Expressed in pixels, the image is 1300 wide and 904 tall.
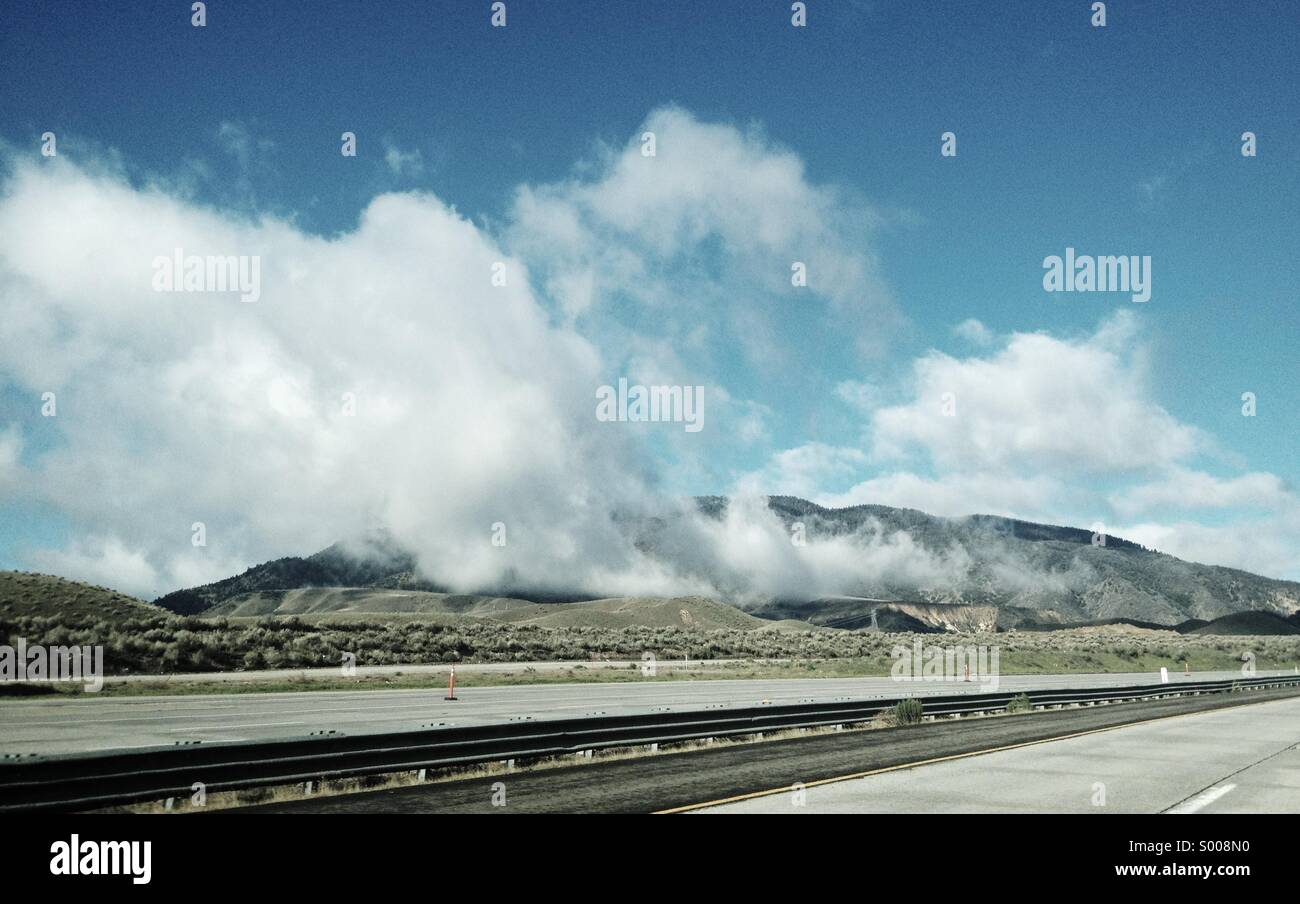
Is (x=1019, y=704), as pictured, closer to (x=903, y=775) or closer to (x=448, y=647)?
(x=903, y=775)

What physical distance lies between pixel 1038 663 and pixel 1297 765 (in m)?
61.1

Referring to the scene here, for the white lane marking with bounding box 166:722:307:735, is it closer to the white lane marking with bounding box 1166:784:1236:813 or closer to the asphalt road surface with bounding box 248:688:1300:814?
the asphalt road surface with bounding box 248:688:1300:814

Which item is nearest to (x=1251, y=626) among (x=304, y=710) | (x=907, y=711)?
(x=907, y=711)

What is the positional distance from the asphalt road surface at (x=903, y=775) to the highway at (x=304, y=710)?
3056 millimetres

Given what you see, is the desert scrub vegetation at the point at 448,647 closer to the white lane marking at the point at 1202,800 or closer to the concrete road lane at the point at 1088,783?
the concrete road lane at the point at 1088,783

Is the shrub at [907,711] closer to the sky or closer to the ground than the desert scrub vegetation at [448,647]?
closer to the sky

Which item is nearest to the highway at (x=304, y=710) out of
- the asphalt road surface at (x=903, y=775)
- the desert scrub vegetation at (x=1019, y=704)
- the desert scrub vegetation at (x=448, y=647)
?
the asphalt road surface at (x=903, y=775)

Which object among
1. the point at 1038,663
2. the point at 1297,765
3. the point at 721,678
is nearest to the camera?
the point at 1297,765

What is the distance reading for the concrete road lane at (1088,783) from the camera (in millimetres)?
11180

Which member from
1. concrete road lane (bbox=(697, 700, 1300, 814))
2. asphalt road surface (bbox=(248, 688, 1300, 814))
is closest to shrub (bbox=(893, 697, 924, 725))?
asphalt road surface (bbox=(248, 688, 1300, 814))
